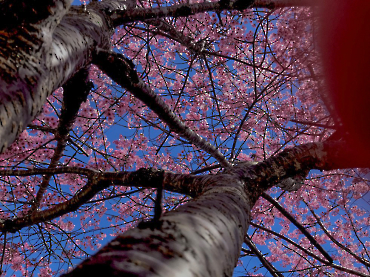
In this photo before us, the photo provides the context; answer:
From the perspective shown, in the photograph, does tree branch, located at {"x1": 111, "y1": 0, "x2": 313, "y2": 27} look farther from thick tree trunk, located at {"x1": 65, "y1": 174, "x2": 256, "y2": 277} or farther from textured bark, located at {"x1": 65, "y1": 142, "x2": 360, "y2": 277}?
thick tree trunk, located at {"x1": 65, "y1": 174, "x2": 256, "y2": 277}

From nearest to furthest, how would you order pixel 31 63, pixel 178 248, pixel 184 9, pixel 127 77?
pixel 178 248, pixel 31 63, pixel 127 77, pixel 184 9

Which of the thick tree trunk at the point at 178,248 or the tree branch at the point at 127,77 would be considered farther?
the tree branch at the point at 127,77

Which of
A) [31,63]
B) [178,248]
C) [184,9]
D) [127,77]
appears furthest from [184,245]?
[184,9]

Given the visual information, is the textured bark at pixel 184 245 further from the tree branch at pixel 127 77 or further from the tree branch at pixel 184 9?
the tree branch at pixel 184 9

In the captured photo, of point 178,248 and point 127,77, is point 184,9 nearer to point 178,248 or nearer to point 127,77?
point 127,77

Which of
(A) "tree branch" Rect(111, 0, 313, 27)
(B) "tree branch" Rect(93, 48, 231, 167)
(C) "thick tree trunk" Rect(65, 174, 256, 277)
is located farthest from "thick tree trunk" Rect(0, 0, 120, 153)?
(A) "tree branch" Rect(111, 0, 313, 27)

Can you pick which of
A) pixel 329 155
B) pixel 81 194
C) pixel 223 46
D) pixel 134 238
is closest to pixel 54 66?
pixel 134 238

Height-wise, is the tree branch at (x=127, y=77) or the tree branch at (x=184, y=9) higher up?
the tree branch at (x=184, y=9)

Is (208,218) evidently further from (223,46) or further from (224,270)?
(223,46)

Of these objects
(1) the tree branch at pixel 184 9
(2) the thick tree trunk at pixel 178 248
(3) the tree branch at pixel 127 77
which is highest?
(1) the tree branch at pixel 184 9

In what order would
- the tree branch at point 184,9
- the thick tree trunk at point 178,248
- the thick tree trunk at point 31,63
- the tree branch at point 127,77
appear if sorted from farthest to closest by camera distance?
the tree branch at point 184,9 < the tree branch at point 127,77 < the thick tree trunk at point 31,63 < the thick tree trunk at point 178,248

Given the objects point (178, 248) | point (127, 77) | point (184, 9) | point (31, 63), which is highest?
point (184, 9)

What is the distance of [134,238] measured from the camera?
573mm

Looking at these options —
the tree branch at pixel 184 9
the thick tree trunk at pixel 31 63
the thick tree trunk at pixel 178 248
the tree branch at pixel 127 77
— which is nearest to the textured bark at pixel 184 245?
the thick tree trunk at pixel 178 248
